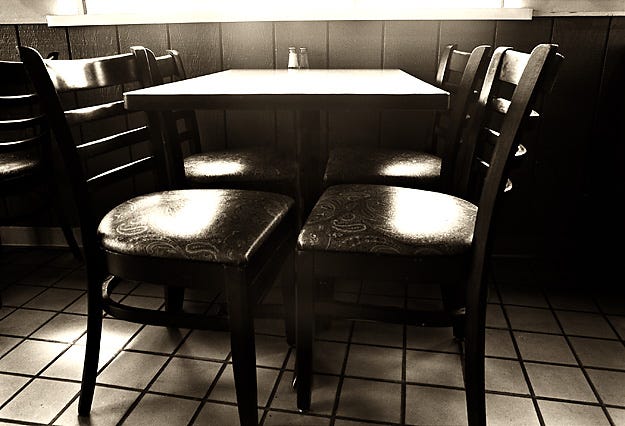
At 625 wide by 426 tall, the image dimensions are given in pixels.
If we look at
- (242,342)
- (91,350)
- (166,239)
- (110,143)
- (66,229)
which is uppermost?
(110,143)

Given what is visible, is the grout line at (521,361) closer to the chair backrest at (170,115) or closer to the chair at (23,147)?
the chair backrest at (170,115)

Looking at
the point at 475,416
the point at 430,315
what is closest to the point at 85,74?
the point at 430,315

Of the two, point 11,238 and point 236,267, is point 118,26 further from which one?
point 236,267

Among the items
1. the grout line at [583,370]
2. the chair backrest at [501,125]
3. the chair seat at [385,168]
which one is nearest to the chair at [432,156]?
the chair seat at [385,168]

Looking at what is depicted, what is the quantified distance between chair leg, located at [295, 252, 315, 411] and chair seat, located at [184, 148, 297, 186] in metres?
0.74

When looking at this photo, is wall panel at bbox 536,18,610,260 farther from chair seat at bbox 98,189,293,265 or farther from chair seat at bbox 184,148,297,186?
chair seat at bbox 98,189,293,265

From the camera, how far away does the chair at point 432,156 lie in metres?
1.78

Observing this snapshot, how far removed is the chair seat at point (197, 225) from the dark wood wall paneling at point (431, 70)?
41.5 inches

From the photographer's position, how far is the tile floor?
1522 millimetres

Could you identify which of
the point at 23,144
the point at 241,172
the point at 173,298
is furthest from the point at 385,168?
the point at 23,144

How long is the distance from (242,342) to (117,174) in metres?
0.60

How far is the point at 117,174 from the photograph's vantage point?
151cm

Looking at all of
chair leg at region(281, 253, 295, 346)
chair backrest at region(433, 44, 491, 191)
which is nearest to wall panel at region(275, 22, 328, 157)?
chair backrest at region(433, 44, 491, 191)

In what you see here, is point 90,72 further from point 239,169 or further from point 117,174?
point 239,169
